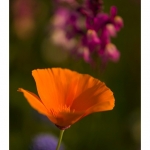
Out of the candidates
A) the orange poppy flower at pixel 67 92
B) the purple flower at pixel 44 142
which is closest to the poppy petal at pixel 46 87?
the orange poppy flower at pixel 67 92

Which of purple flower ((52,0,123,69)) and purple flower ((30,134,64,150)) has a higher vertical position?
purple flower ((52,0,123,69))

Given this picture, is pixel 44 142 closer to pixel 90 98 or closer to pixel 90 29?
pixel 90 98

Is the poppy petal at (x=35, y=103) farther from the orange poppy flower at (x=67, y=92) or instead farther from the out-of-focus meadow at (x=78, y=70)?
the out-of-focus meadow at (x=78, y=70)

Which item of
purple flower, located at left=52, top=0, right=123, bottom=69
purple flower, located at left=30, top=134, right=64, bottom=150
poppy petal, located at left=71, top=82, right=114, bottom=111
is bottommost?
purple flower, located at left=30, top=134, right=64, bottom=150

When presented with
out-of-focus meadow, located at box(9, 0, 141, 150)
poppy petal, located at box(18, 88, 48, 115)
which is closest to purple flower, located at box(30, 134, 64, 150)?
out-of-focus meadow, located at box(9, 0, 141, 150)

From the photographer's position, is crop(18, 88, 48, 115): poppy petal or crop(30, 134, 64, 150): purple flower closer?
crop(18, 88, 48, 115): poppy petal

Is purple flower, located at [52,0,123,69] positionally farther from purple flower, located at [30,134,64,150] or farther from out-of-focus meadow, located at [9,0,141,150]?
purple flower, located at [30,134,64,150]

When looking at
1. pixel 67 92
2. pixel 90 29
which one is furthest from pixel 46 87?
pixel 90 29
